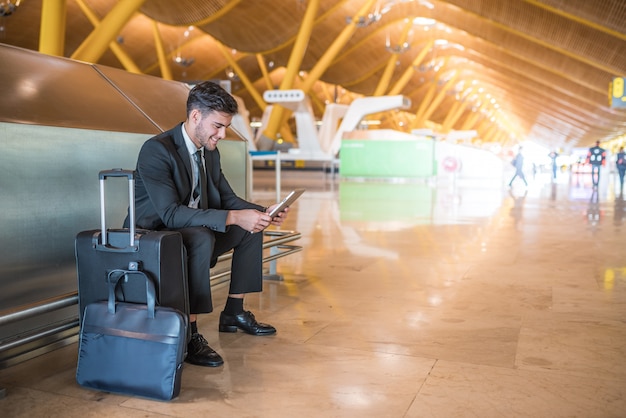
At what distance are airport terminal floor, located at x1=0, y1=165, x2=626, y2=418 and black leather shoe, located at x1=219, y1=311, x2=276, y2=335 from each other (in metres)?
0.05

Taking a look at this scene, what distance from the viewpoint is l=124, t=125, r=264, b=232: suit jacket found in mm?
3033

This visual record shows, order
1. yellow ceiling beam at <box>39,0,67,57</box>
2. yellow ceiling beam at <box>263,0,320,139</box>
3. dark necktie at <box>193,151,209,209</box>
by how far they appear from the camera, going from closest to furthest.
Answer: dark necktie at <box>193,151,209,209</box> < yellow ceiling beam at <box>39,0,67,57</box> < yellow ceiling beam at <box>263,0,320,139</box>

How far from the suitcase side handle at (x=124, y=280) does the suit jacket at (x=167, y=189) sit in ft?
1.43

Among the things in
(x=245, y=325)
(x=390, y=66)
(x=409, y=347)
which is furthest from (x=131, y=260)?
(x=390, y=66)

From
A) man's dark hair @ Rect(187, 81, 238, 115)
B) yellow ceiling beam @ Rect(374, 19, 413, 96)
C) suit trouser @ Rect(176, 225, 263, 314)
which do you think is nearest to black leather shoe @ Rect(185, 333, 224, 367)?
suit trouser @ Rect(176, 225, 263, 314)

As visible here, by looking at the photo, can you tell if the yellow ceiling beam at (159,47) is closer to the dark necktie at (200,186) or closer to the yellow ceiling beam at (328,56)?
the yellow ceiling beam at (328,56)

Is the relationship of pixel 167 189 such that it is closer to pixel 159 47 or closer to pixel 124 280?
pixel 124 280

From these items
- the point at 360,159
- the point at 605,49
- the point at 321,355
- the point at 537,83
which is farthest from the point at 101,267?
the point at 537,83

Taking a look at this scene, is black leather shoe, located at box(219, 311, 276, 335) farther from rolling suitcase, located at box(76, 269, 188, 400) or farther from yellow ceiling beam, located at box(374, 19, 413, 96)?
yellow ceiling beam, located at box(374, 19, 413, 96)

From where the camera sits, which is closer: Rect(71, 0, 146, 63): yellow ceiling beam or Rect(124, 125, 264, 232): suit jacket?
Rect(124, 125, 264, 232): suit jacket

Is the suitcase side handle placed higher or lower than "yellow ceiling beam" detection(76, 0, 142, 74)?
lower

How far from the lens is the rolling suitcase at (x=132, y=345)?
2543mm

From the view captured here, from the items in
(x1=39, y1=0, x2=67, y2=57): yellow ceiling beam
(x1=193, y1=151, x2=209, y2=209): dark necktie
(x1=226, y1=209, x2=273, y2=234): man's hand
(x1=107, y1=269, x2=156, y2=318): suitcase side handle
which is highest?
(x1=39, y1=0, x2=67, y2=57): yellow ceiling beam

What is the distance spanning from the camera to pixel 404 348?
3346 mm
